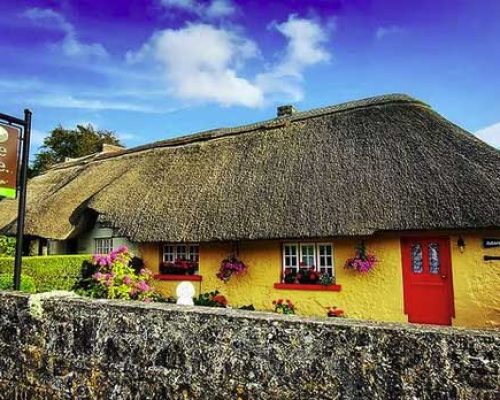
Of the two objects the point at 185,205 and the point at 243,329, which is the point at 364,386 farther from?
the point at 185,205

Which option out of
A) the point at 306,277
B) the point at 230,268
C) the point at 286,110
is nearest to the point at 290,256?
the point at 306,277

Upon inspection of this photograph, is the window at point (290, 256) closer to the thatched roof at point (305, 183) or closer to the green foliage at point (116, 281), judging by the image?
the thatched roof at point (305, 183)

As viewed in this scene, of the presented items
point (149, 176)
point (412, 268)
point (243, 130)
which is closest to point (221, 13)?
point (243, 130)

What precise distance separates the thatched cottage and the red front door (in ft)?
0.07

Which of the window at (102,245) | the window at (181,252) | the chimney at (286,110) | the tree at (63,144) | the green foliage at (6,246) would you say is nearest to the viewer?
the window at (181,252)

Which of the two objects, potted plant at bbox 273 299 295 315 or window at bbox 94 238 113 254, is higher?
window at bbox 94 238 113 254

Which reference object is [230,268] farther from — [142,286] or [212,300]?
[142,286]

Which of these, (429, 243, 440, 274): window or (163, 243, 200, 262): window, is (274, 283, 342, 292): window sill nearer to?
(429, 243, 440, 274): window

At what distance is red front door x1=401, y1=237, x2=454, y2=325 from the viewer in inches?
287

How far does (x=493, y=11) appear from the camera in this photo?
8.12 m

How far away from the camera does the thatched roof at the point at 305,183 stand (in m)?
7.23

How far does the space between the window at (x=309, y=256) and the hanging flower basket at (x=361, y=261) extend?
625 millimetres

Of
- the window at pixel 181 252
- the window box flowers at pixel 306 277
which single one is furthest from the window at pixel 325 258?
the window at pixel 181 252

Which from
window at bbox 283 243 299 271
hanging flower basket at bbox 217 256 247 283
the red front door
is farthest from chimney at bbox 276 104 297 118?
the red front door
